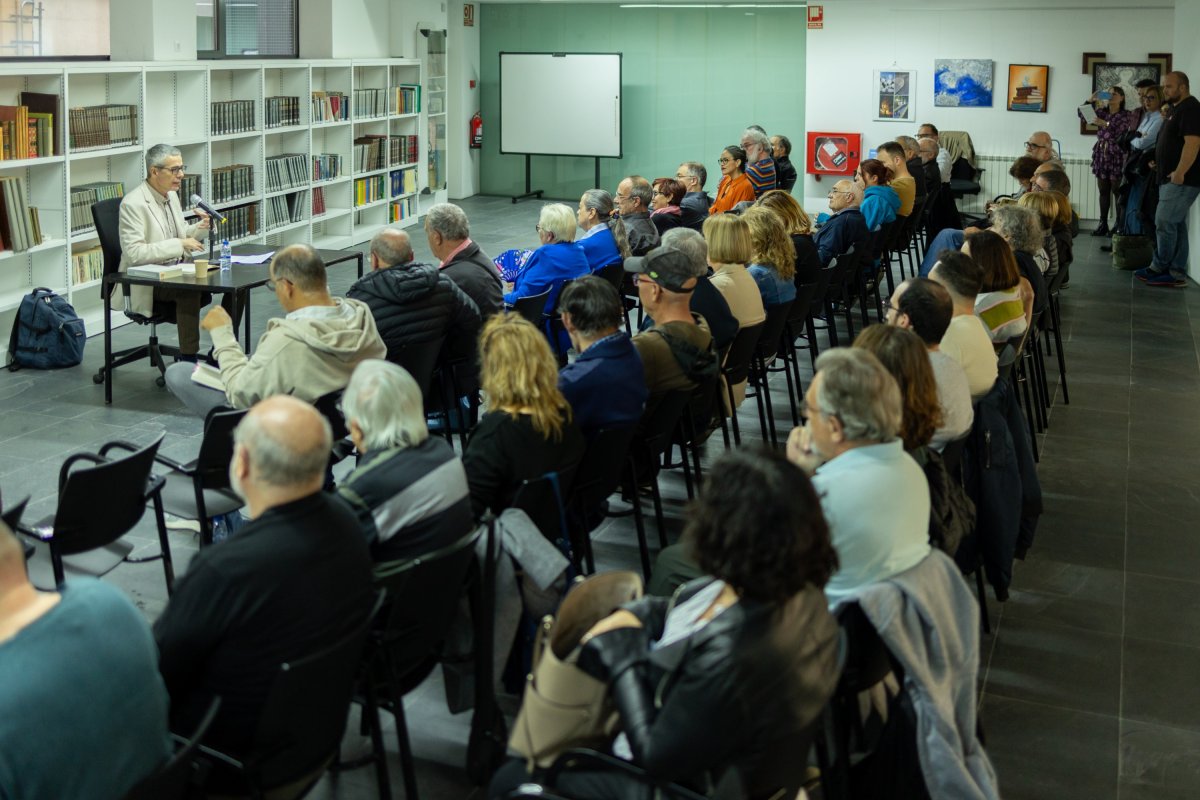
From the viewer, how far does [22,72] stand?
309 inches

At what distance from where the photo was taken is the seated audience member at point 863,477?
2996 mm

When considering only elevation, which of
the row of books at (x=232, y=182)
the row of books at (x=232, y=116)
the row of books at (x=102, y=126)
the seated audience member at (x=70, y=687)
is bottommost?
the seated audience member at (x=70, y=687)

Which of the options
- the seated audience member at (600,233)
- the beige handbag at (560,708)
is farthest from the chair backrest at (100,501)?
the seated audience member at (600,233)

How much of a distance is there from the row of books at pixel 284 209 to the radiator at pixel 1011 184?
7.42 m

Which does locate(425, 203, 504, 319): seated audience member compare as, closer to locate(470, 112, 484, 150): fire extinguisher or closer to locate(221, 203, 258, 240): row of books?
locate(221, 203, 258, 240): row of books

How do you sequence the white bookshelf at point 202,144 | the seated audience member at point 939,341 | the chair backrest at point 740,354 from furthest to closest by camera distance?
the white bookshelf at point 202,144 < the chair backrest at point 740,354 < the seated audience member at point 939,341

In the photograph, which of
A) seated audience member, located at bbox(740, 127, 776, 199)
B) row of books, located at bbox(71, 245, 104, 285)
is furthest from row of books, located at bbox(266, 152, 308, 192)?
seated audience member, located at bbox(740, 127, 776, 199)

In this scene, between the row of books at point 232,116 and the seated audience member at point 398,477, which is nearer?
the seated audience member at point 398,477

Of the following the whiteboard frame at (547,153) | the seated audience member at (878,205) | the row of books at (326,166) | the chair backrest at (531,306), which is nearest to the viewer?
the chair backrest at (531,306)

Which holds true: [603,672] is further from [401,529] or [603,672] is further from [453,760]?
[453,760]

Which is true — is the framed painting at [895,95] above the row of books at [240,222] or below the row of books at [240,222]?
above

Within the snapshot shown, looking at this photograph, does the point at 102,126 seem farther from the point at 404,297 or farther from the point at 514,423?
the point at 514,423

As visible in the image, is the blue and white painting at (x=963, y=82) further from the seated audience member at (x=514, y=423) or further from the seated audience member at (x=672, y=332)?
the seated audience member at (x=514, y=423)

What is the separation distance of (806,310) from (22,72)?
495cm
